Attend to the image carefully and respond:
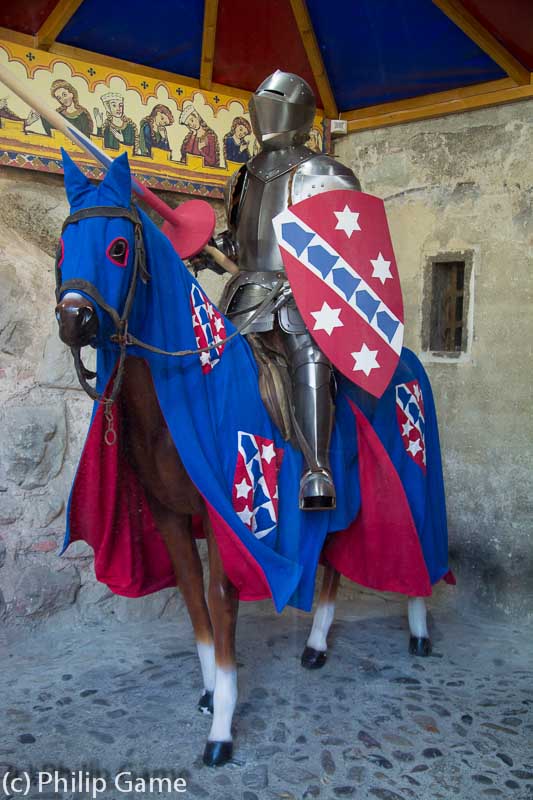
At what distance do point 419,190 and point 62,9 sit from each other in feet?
5.64

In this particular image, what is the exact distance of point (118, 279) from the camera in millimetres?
1902

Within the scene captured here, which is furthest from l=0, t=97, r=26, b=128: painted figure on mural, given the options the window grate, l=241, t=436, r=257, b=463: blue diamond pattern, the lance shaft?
the window grate

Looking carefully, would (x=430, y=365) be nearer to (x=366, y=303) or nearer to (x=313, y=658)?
(x=366, y=303)

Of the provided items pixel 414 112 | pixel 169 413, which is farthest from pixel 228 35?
pixel 169 413

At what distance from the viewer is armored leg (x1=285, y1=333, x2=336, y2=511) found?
2.35m

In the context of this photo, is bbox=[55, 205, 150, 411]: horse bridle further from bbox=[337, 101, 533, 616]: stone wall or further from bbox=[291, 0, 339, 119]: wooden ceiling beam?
bbox=[337, 101, 533, 616]: stone wall

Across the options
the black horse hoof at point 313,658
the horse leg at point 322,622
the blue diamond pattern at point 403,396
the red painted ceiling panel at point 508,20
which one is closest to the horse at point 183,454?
the blue diamond pattern at point 403,396

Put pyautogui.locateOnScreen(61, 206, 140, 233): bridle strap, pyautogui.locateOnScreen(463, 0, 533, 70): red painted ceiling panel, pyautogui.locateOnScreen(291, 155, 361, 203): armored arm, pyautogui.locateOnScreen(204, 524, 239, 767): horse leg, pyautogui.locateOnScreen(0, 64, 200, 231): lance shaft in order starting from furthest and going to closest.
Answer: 1. pyautogui.locateOnScreen(463, 0, 533, 70): red painted ceiling panel
2. pyautogui.locateOnScreen(291, 155, 361, 203): armored arm
3. pyautogui.locateOnScreen(204, 524, 239, 767): horse leg
4. pyautogui.locateOnScreen(0, 64, 200, 231): lance shaft
5. pyautogui.locateOnScreen(61, 206, 140, 233): bridle strap

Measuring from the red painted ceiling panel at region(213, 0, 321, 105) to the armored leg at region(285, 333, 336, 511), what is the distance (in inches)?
43.2

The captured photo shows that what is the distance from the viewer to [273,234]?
259cm

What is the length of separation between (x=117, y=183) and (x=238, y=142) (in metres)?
1.37

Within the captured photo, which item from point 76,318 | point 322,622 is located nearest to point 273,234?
point 76,318

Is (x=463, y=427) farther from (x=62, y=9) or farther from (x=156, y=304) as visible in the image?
(x=62, y=9)

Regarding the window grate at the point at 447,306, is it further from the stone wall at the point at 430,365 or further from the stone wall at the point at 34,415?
the stone wall at the point at 34,415
